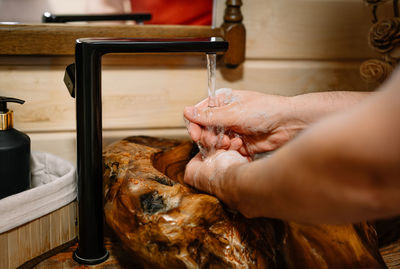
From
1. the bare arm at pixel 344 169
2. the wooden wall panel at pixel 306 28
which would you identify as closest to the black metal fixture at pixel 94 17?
the wooden wall panel at pixel 306 28

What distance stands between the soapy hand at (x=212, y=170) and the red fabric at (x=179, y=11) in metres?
0.35

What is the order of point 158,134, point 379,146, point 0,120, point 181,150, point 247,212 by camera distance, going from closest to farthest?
point 379,146 → point 247,212 → point 0,120 → point 181,150 → point 158,134

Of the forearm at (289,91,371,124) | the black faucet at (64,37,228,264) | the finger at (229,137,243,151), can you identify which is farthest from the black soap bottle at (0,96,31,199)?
the forearm at (289,91,371,124)

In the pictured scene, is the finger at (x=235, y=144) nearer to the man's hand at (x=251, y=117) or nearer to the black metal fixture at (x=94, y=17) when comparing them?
the man's hand at (x=251, y=117)

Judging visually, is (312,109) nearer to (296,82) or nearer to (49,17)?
(296,82)

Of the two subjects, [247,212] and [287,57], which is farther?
[287,57]

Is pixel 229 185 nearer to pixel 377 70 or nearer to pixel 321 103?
pixel 321 103

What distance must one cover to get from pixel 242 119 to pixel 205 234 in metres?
0.27

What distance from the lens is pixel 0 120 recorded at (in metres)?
0.70

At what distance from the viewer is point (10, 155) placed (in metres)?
0.70

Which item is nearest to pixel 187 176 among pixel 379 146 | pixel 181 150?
pixel 181 150

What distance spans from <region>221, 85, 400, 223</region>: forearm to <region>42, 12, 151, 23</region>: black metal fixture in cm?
57

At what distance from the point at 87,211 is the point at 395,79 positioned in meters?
0.53

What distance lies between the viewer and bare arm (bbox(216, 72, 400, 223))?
363 mm
